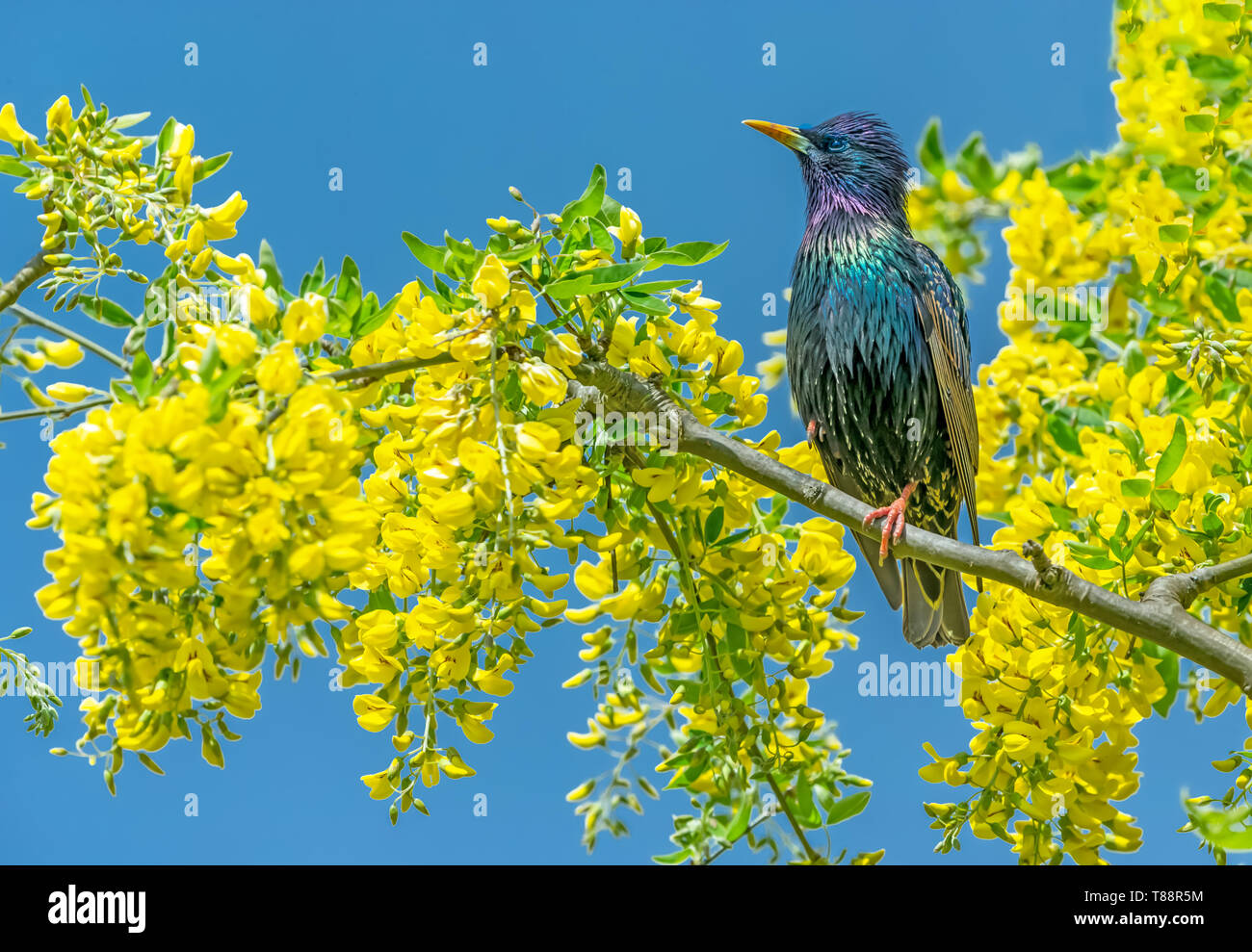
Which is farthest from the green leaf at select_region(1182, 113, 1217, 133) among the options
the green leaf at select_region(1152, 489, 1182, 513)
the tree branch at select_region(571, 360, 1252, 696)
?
the tree branch at select_region(571, 360, 1252, 696)

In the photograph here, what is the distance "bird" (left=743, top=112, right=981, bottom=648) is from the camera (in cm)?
283

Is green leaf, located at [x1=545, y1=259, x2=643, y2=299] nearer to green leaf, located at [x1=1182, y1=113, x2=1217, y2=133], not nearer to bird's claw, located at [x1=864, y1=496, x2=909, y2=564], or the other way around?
bird's claw, located at [x1=864, y1=496, x2=909, y2=564]

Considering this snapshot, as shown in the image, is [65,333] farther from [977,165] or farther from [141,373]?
[977,165]

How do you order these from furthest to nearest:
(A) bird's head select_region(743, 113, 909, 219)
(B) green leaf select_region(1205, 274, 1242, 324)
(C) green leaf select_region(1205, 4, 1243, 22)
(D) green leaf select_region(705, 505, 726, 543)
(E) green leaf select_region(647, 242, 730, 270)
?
(A) bird's head select_region(743, 113, 909, 219)
(C) green leaf select_region(1205, 4, 1243, 22)
(B) green leaf select_region(1205, 274, 1242, 324)
(D) green leaf select_region(705, 505, 726, 543)
(E) green leaf select_region(647, 242, 730, 270)

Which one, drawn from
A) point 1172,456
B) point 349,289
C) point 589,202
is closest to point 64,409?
point 349,289

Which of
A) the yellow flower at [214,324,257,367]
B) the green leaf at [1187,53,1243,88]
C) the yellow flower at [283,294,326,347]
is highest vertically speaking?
the green leaf at [1187,53,1243,88]

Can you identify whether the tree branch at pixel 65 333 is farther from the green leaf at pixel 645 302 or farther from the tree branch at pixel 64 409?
the green leaf at pixel 645 302

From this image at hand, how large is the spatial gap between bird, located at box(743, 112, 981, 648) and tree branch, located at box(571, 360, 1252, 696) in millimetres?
922

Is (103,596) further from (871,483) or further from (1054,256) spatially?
(1054,256)

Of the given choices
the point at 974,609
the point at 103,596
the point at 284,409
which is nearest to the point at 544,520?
the point at 284,409

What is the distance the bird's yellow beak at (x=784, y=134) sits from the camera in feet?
10.1

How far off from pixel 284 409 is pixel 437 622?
54cm

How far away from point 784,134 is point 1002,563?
1801 mm

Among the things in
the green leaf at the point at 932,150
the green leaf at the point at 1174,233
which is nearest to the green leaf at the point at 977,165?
the green leaf at the point at 932,150
